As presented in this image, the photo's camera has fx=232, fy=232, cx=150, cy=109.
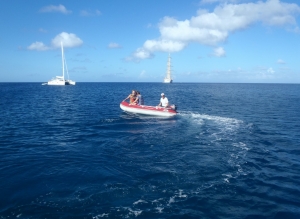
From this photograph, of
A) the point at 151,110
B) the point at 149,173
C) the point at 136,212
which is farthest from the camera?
the point at 151,110

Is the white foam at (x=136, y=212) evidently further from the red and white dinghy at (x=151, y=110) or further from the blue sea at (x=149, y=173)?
the red and white dinghy at (x=151, y=110)

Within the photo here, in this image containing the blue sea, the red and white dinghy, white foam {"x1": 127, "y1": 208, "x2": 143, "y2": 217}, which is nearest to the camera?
white foam {"x1": 127, "y1": 208, "x2": 143, "y2": 217}

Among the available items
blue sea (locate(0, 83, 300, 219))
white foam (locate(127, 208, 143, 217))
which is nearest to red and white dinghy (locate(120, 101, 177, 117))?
blue sea (locate(0, 83, 300, 219))

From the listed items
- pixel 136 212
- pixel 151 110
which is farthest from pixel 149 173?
pixel 151 110

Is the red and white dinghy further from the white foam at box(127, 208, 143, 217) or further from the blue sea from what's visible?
the white foam at box(127, 208, 143, 217)

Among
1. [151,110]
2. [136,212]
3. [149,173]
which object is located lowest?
[136,212]

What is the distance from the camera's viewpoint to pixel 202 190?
9328 millimetres

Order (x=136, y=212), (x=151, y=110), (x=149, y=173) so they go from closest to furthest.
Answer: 1. (x=136, y=212)
2. (x=149, y=173)
3. (x=151, y=110)

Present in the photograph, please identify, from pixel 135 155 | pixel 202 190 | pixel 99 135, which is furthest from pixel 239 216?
pixel 99 135

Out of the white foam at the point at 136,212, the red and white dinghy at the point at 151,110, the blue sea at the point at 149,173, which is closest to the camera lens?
the white foam at the point at 136,212

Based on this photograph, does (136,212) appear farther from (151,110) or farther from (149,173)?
(151,110)

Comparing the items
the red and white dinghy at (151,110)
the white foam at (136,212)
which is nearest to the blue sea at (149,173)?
the white foam at (136,212)

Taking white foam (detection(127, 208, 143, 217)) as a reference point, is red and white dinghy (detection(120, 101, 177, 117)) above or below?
above

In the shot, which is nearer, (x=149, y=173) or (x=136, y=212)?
(x=136, y=212)
